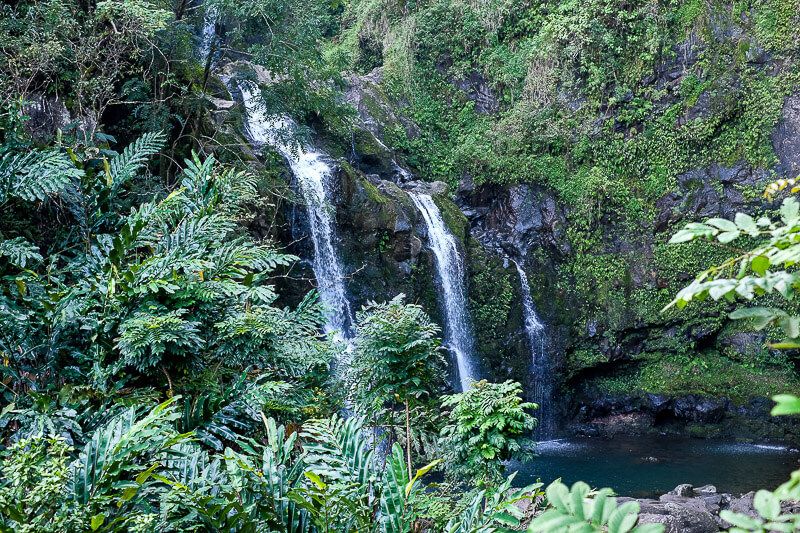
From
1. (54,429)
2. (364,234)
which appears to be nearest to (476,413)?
(54,429)

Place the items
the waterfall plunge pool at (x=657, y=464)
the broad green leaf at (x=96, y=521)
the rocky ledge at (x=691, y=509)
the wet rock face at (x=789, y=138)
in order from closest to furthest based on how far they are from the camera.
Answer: the broad green leaf at (x=96, y=521)
the rocky ledge at (x=691, y=509)
the waterfall plunge pool at (x=657, y=464)
the wet rock face at (x=789, y=138)

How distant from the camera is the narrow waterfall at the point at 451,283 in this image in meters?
11.0

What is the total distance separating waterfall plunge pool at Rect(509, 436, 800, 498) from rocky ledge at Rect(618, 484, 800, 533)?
0.99m

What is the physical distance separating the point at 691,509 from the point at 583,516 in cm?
A: 655

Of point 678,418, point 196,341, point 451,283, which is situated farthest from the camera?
point 678,418

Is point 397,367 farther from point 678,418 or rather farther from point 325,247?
point 678,418

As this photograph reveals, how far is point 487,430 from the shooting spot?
13.4 ft

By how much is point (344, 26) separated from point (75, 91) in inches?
477

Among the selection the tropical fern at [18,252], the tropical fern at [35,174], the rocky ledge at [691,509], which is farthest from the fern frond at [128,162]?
the rocky ledge at [691,509]

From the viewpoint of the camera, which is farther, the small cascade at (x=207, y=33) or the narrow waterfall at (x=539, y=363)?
the narrow waterfall at (x=539, y=363)

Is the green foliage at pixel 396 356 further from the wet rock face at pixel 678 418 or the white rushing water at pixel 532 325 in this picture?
the wet rock face at pixel 678 418

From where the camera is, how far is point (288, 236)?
9.62 m

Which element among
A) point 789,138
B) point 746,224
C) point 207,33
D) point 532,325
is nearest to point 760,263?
point 746,224

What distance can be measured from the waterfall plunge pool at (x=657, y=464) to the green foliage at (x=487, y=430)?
15.4 ft
